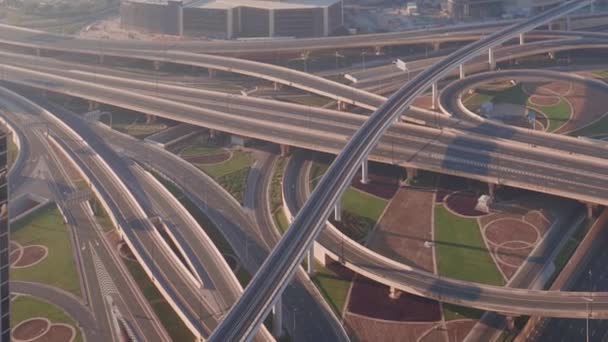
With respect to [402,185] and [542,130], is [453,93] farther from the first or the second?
[402,185]

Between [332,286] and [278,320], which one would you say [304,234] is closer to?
[278,320]

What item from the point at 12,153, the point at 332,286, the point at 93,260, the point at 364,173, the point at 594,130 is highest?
the point at 594,130

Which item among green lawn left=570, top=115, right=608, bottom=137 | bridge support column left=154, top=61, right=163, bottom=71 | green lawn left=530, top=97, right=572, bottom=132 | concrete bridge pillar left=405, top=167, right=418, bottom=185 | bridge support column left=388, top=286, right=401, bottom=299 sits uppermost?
bridge support column left=154, top=61, right=163, bottom=71

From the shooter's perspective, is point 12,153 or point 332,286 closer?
point 332,286

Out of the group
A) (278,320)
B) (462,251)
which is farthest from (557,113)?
(278,320)

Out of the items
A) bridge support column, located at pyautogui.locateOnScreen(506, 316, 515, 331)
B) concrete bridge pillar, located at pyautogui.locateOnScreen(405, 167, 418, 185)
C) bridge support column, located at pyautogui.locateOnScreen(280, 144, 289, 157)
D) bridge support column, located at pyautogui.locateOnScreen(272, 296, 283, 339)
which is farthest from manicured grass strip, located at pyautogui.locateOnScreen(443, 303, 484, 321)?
bridge support column, located at pyautogui.locateOnScreen(280, 144, 289, 157)

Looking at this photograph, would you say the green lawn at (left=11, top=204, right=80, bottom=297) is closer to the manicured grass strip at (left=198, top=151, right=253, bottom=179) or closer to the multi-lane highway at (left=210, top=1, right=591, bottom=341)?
the manicured grass strip at (left=198, top=151, right=253, bottom=179)
